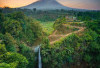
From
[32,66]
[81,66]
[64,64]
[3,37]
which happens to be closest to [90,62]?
[81,66]

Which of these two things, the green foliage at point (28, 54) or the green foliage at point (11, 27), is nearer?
the green foliage at point (28, 54)

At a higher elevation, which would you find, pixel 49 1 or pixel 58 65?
pixel 49 1

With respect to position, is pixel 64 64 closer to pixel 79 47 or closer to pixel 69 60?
pixel 69 60

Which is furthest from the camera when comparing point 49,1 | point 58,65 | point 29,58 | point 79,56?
point 49,1

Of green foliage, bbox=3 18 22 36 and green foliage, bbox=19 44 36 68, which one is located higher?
green foliage, bbox=3 18 22 36

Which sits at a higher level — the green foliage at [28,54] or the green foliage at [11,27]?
the green foliage at [11,27]

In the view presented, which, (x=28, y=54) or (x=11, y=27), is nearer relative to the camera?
(x=28, y=54)

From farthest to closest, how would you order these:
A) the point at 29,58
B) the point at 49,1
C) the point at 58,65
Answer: the point at 49,1, the point at 29,58, the point at 58,65

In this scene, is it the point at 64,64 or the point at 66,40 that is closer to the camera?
the point at 64,64

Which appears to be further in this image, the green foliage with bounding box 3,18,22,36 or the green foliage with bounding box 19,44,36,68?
the green foliage with bounding box 3,18,22,36

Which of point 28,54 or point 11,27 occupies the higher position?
point 11,27

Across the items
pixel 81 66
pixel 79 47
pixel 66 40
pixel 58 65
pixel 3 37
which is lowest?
pixel 81 66
